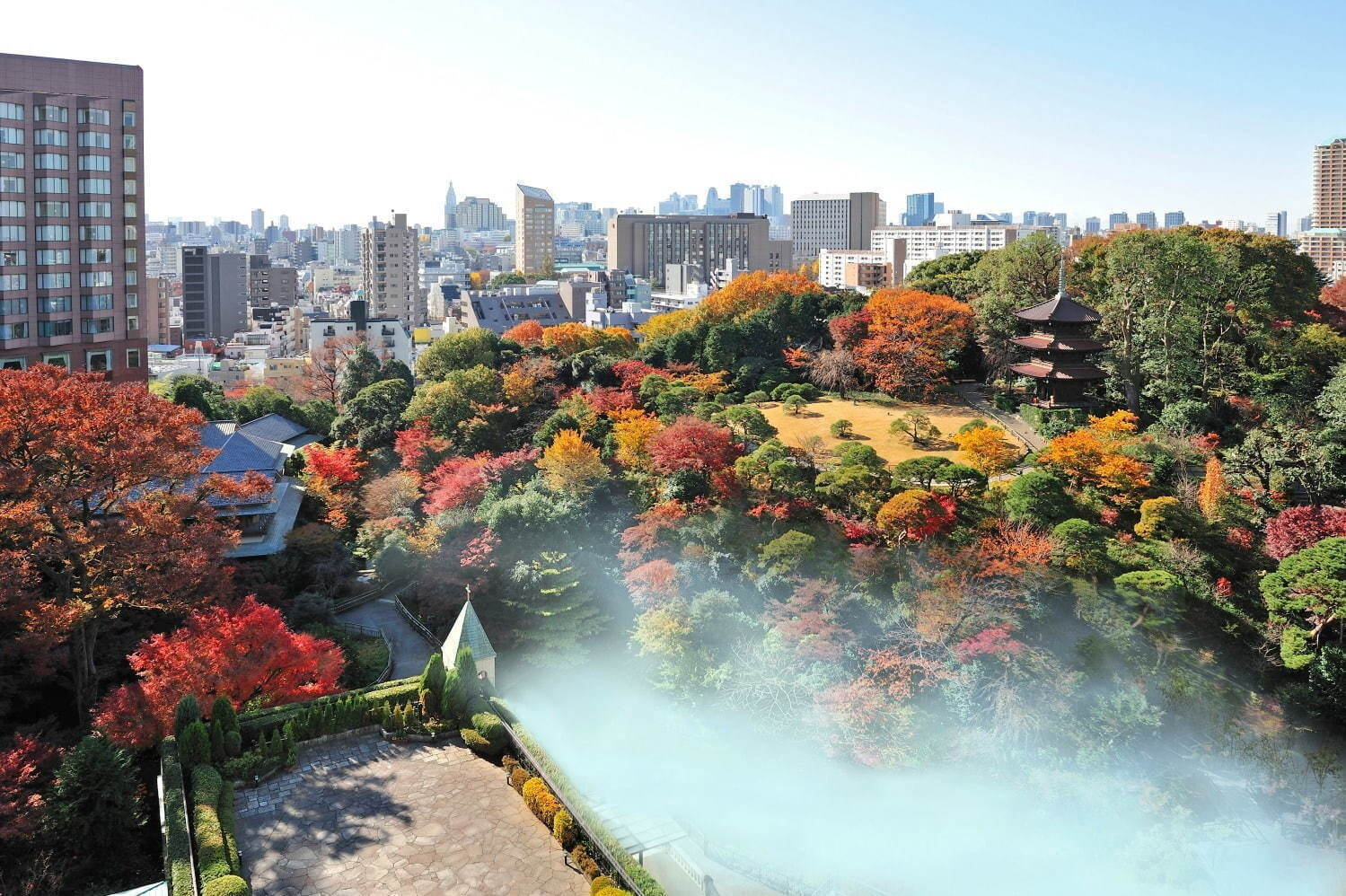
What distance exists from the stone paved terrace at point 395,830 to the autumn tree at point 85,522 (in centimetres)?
522

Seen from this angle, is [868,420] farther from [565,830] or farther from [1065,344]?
[565,830]

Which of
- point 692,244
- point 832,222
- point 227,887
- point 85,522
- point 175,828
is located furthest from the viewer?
point 832,222

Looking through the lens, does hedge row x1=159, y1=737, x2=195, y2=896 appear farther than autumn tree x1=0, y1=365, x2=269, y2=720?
No

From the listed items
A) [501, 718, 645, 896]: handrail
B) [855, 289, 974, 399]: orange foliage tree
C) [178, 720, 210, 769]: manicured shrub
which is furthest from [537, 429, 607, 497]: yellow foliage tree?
[178, 720, 210, 769]: manicured shrub

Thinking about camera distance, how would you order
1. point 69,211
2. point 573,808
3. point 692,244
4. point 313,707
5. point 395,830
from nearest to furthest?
point 573,808 < point 395,830 < point 313,707 < point 69,211 < point 692,244

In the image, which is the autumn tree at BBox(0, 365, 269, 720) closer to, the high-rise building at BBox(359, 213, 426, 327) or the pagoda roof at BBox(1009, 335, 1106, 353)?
the pagoda roof at BBox(1009, 335, 1106, 353)

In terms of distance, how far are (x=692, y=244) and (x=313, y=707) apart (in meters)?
103

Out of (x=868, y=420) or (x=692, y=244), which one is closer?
(x=868, y=420)

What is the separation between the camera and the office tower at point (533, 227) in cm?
12119

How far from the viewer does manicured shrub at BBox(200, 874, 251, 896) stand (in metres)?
12.0

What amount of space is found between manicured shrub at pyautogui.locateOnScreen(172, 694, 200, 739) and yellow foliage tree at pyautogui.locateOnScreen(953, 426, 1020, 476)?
17.8 metres

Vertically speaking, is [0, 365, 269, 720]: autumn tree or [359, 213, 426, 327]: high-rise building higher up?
[359, 213, 426, 327]: high-rise building

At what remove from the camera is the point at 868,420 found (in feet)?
95.8

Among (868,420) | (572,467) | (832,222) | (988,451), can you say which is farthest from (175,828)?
(832,222)
